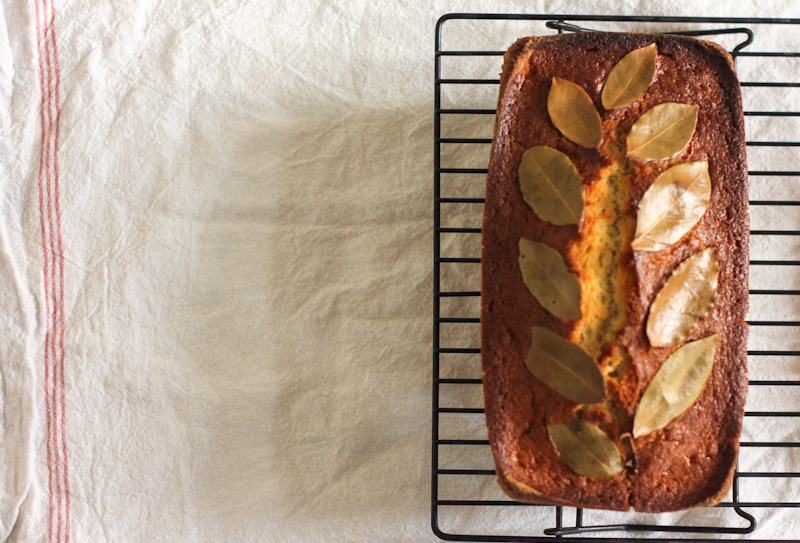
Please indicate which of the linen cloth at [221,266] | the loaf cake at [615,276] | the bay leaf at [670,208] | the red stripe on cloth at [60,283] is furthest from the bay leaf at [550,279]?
the red stripe on cloth at [60,283]

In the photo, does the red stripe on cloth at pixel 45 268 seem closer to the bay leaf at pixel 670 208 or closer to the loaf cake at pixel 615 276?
the loaf cake at pixel 615 276

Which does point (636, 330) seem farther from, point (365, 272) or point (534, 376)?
point (365, 272)

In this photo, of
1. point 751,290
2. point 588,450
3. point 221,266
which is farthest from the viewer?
point 221,266

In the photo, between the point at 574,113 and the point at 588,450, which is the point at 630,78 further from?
the point at 588,450

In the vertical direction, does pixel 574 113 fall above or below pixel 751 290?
above

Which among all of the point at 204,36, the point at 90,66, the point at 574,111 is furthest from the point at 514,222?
the point at 90,66

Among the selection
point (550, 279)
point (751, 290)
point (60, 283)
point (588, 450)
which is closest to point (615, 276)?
point (550, 279)
